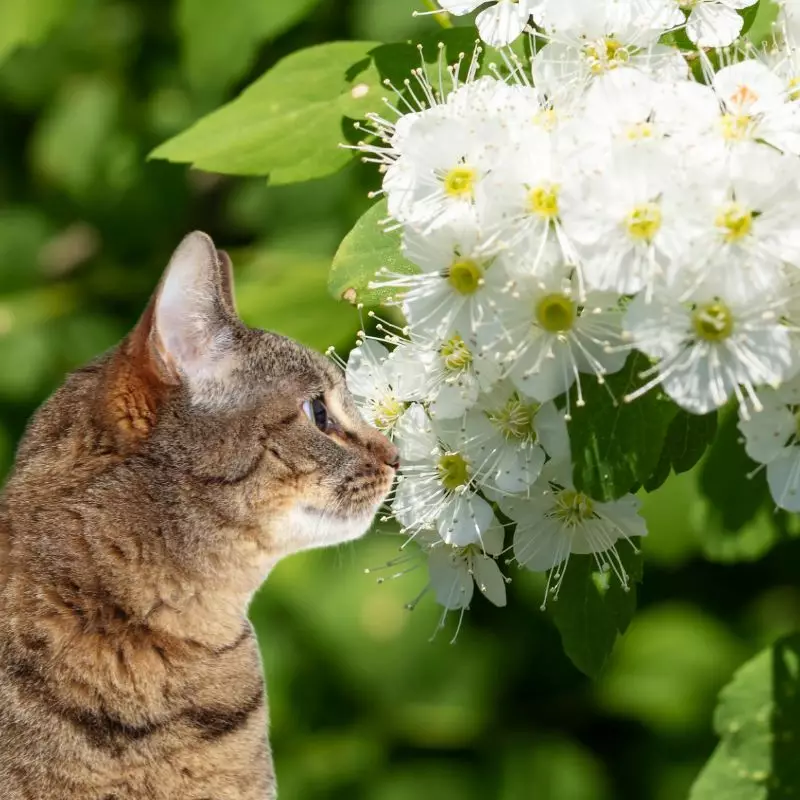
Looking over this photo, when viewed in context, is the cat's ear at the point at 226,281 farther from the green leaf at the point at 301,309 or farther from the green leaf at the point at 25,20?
the green leaf at the point at 25,20

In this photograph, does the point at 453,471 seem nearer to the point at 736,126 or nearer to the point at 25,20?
the point at 736,126

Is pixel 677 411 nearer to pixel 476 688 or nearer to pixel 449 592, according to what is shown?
pixel 449 592

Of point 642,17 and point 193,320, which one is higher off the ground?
point 642,17

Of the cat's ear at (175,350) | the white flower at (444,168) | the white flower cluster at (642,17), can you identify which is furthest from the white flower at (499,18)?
the cat's ear at (175,350)

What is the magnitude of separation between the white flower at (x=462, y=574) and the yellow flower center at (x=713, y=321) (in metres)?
0.43

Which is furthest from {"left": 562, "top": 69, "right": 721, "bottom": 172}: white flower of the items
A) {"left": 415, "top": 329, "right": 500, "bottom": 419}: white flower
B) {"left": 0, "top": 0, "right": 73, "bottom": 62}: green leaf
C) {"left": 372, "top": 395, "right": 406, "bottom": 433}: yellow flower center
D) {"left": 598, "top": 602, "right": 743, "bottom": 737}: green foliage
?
{"left": 598, "top": 602, "right": 743, "bottom": 737}: green foliage

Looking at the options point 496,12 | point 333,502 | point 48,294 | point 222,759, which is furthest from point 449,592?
point 48,294

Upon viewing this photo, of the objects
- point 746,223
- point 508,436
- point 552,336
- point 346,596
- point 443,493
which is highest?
point 746,223

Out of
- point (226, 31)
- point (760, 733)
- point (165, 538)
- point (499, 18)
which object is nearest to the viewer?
point (499, 18)

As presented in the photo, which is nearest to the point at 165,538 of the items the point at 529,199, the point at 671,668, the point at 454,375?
the point at 454,375

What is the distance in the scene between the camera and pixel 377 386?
1.53 m

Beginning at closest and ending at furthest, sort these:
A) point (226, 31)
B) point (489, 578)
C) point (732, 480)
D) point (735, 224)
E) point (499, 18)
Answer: point (735, 224)
point (499, 18)
point (489, 578)
point (732, 480)
point (226, 31)

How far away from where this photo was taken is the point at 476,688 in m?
2.88

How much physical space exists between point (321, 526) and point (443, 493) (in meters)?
0.32
